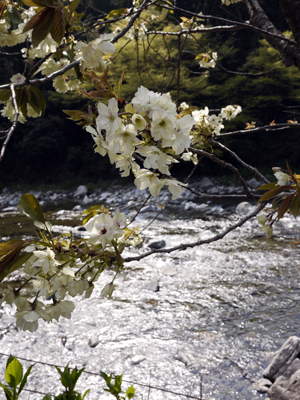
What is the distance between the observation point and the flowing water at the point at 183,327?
5.50 ft

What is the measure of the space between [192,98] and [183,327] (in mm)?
7214

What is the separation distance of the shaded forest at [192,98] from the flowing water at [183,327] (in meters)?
5.07

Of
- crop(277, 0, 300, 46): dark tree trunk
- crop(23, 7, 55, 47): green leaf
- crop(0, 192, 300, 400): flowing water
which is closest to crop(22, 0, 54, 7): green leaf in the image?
crop(23, 7, 55, 47): green leaf

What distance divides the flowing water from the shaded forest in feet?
16.6

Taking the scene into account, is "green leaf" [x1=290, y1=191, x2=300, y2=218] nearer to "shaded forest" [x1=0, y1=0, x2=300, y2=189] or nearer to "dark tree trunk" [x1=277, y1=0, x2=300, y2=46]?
"dark tree trunk" [x1=277, y1=0, x2=300, y2=46]

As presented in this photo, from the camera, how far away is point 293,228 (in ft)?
12.7

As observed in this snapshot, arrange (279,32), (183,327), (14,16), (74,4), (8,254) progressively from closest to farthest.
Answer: (8,254) → (74,4) → (14,16) → (279,32) → (183,327)

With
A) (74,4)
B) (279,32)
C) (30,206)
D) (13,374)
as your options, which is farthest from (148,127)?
(279,32)

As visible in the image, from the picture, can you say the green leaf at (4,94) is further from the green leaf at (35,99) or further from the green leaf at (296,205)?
the green leaf at (296,205)

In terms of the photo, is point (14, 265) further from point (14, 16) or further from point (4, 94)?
point (14, 16)

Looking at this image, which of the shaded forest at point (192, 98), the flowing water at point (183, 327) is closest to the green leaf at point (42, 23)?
the flowing water at point (183, 327)

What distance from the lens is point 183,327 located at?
2109 millimetres

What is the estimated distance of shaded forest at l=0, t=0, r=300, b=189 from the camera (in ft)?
26.0

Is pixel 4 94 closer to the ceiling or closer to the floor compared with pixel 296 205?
closer to the ceiling
